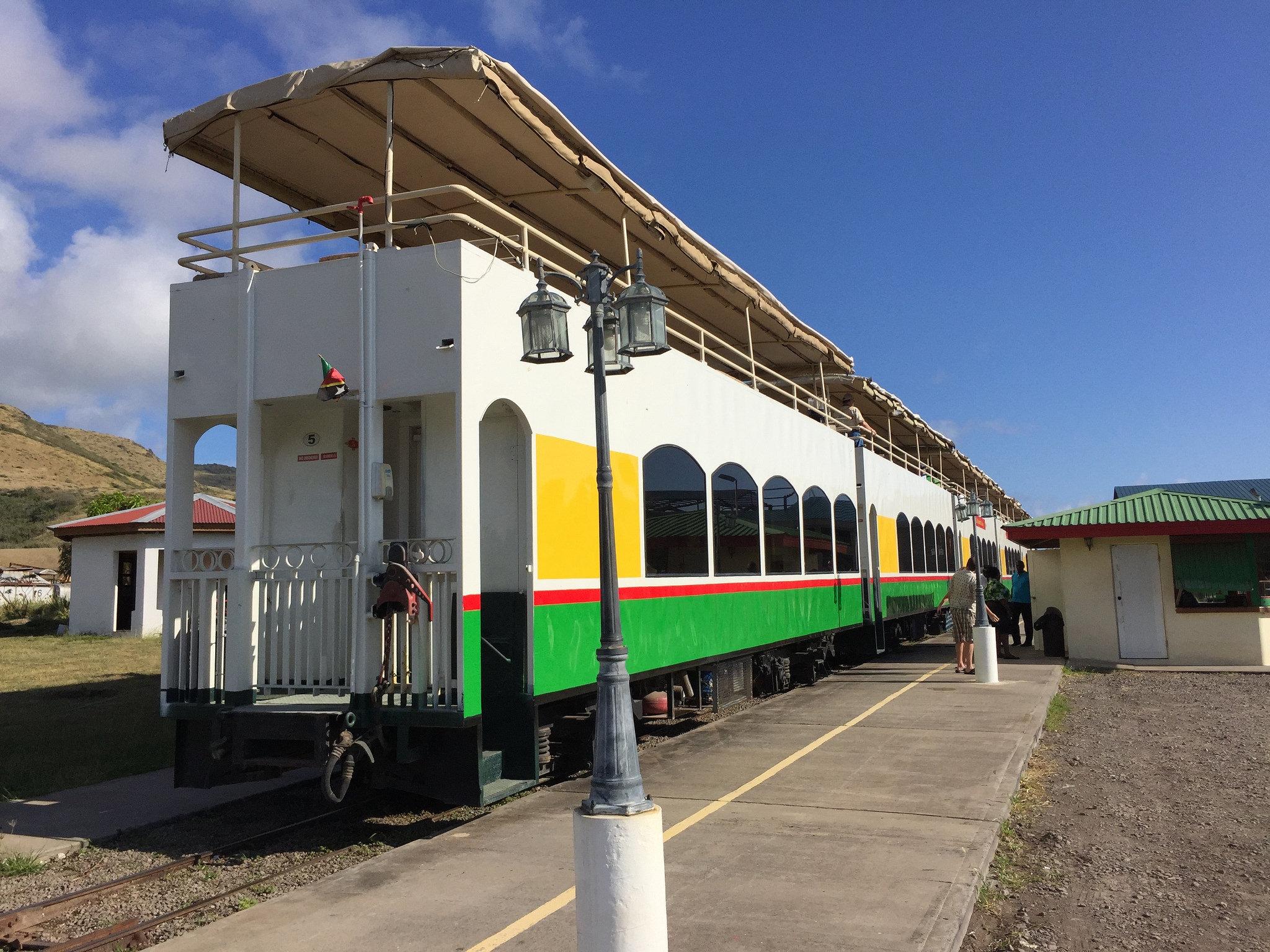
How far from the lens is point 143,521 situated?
939 inches

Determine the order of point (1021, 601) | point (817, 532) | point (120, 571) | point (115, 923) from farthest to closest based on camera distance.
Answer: point (120, 571) < point (1021, 601) < point (817, 532) < point (115, 923)

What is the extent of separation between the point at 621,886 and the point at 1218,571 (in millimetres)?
15345

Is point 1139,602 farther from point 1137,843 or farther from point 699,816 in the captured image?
point 699,816

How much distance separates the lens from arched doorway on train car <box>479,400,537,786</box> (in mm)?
6738

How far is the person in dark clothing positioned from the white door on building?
195 centimetres

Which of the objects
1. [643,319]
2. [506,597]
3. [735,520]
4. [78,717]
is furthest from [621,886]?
[78,717]

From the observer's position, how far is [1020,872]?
5.60m

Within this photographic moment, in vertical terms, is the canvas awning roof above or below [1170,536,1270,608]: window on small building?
above

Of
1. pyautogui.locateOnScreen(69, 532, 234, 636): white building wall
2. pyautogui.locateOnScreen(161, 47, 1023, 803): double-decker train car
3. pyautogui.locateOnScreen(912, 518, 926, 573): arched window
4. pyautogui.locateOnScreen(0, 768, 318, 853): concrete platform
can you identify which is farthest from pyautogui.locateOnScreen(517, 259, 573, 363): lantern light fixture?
pyautogui.locateOnScreen(69, 532, 234, 636): white building wall

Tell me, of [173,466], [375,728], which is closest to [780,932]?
[375,728]

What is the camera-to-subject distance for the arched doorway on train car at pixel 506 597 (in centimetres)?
674

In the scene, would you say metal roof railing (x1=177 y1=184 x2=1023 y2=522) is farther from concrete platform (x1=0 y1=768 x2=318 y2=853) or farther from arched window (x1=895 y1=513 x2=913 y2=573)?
concrete platform (x1=0 y1=768 x2=318 y2=853)

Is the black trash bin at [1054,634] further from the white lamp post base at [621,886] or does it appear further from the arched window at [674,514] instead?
the white lamp post base at [621,886]

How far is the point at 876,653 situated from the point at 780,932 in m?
13.0
